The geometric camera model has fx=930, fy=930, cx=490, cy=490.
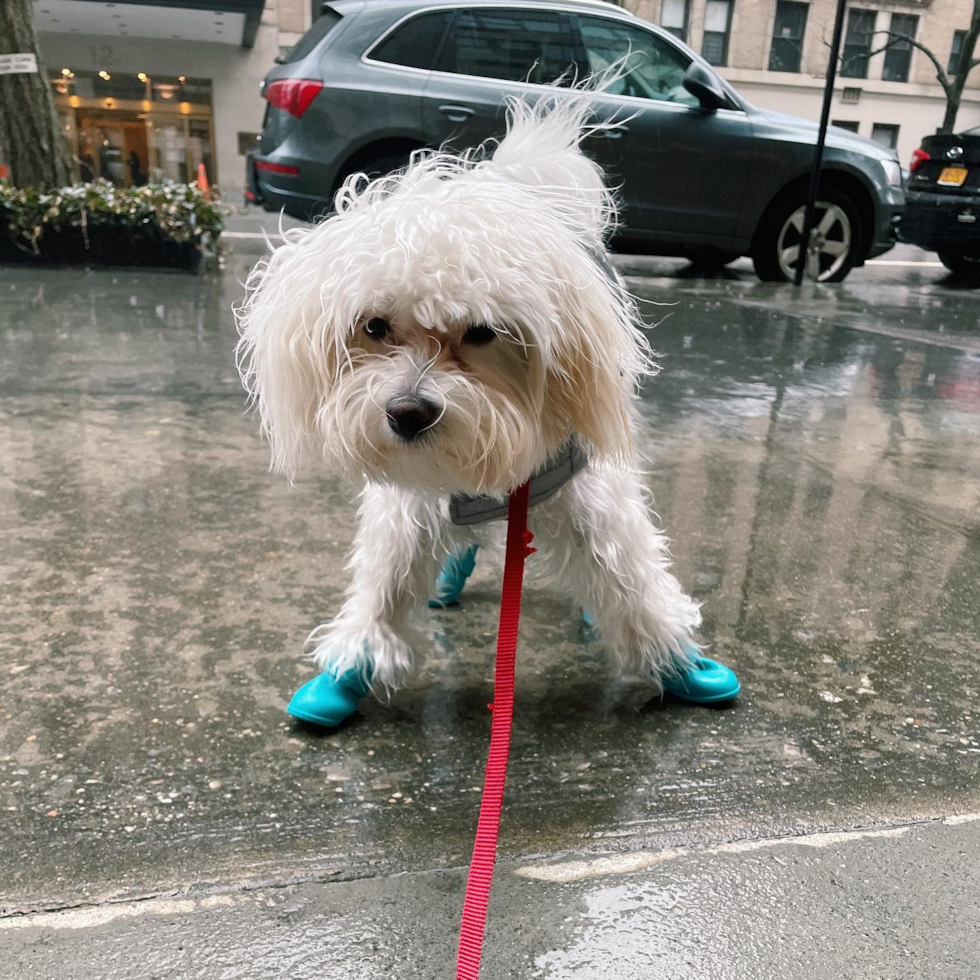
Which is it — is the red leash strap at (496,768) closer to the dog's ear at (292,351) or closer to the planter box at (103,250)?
the dog's ear at (292,351)

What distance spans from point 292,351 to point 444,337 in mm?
282

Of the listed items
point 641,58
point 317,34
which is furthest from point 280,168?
point 641,58

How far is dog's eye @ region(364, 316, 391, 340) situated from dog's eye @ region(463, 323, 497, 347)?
14 cm

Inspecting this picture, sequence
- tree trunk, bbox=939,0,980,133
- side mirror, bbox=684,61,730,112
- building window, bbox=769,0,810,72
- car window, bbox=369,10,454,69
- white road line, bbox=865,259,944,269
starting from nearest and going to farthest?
car window, bbox=369,10,454,69
side mirror, bbox=684,61,730,112
white road line, bbox=865,259,944,269
tree trunk, bbox=939,0,980,133
building window, bbox=769,0,810,72

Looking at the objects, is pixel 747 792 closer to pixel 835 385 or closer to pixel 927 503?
pixel 927 503

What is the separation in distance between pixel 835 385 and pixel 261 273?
404 cm

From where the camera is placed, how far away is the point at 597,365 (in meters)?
1.66

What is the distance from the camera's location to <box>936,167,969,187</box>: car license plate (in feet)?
31.7

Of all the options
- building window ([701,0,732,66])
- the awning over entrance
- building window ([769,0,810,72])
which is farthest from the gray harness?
building window ([769,0,810,72])

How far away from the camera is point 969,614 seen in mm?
2678

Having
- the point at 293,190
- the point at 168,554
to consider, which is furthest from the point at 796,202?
the point at 168,554

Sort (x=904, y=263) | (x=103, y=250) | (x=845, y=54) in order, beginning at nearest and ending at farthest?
(x=103, y=250), (x=904, y=263), (x=845, y=54)

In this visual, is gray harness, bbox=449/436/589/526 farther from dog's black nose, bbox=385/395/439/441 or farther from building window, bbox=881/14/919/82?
building window, bbox=881/14/919/82

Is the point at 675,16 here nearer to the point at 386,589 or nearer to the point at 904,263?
the point at 904,263
